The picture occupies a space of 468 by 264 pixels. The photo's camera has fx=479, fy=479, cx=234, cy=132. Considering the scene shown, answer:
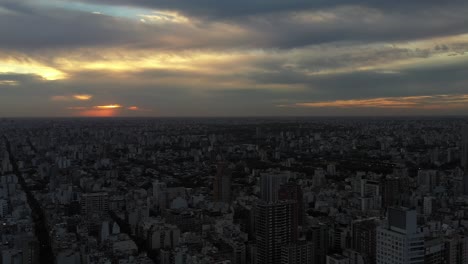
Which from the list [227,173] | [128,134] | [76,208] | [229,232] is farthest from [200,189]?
[128,134]

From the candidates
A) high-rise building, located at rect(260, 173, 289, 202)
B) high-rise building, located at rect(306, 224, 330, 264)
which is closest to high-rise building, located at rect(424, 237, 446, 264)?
high-rise building, located at rect(306, 224, 330, 264)

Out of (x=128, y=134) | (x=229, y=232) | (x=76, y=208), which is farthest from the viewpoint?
(x=128, y=134)

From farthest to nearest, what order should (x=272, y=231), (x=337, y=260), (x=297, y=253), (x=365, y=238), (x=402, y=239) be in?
(x=365, y=238) → (x=272, y=231) → (x=297, y=253) → (x=337, y=260) → (x=402, y=239)

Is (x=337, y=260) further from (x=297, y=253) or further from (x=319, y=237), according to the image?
(x=319, y=237)

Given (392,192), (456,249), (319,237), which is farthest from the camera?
(392,192)

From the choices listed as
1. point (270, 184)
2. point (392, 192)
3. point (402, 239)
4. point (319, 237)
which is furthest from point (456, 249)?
point (270, 184)

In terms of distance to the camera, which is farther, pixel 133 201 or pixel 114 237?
pixel 133 201

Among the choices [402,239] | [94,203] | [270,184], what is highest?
[402,239]

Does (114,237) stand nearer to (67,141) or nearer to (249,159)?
(249,159)
